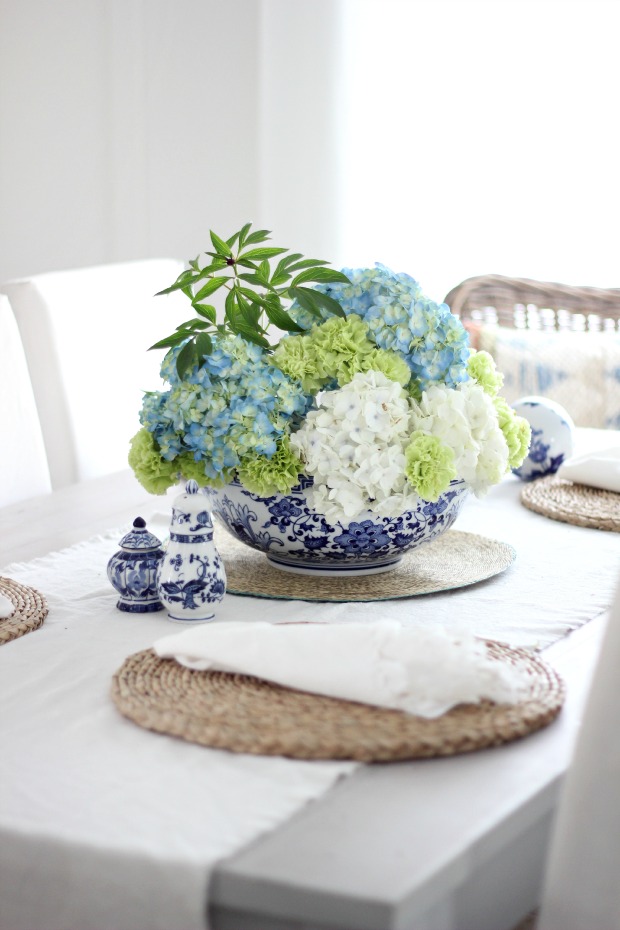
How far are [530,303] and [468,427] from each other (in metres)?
1.54

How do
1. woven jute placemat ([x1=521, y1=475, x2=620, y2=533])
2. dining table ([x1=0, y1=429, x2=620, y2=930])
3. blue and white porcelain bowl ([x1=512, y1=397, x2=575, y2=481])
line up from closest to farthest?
dining table ([x1=0, y1=429, x2=620, y2=930]), woven jute placemat ([x1=521, y1=475, x2=620, y2=533]), blue and white porcelain bowl ([x1=512, y1=397, x2=575, y2=481])

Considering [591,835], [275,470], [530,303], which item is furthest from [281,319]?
[530,303]

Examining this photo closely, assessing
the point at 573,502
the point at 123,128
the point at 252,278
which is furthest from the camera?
the point at 123,128

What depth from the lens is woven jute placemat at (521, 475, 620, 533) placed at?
154 centimetres

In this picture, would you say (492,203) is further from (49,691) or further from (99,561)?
(49,691)

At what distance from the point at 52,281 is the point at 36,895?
4.79 feet

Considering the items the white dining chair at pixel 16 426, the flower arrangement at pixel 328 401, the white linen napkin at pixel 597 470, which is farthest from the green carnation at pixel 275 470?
the white dining chair at pixel 16 426

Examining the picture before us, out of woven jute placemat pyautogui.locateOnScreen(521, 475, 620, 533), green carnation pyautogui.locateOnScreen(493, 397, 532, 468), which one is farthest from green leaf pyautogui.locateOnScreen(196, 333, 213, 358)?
woven jute placemat pyautogui.locateOnScreen(521, 475, 620, 533)

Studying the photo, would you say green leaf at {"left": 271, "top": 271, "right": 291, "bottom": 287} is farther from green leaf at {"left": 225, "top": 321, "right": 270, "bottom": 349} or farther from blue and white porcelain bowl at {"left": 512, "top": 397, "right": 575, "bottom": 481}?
blue and white porcelain bowl at {"left": 512, "top": 397, "right": 575, "bottom": 481}

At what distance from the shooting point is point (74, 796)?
79 cm

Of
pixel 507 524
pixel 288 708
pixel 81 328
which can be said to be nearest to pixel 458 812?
pixel 288 708

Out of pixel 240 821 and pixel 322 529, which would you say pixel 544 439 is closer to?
pixel 322 529

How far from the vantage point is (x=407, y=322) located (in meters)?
1.23

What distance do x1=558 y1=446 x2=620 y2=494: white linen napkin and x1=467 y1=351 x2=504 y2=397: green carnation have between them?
1.30ft
